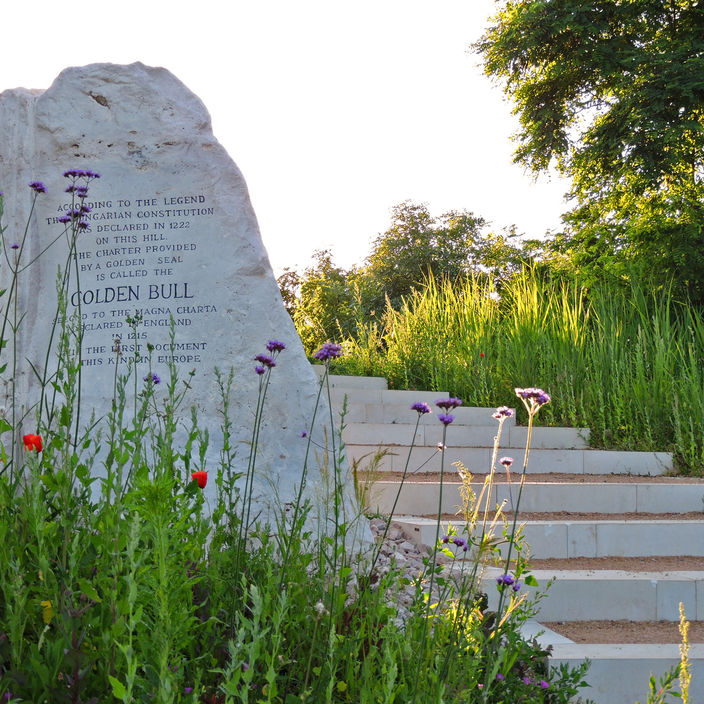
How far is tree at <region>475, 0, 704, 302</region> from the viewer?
1276 cm

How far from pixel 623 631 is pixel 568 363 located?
4.74m

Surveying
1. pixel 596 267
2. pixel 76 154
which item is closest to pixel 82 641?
pixel 76 154

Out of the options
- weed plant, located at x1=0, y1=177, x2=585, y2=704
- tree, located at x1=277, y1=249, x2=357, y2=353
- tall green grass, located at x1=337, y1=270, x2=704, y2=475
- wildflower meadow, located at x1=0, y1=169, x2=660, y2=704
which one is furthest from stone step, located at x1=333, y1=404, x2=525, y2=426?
tree, located at x1=277, y1=249, x2=357, y2=353

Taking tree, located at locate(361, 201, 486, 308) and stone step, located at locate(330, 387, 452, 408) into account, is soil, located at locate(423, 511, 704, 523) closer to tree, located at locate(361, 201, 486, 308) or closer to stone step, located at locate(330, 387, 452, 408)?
stone step, located at locate(330, 387, 452, 408)

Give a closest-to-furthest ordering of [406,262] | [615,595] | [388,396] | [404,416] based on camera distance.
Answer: [615,595] < [404,416] < [388,396] < [406,262]

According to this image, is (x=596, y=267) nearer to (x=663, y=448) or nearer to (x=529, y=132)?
(x=529, y=132)

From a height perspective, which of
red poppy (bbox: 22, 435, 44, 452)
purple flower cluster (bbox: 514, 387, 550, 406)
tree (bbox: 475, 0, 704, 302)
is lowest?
red poppy (bbox: 22, 435, 44, 452)

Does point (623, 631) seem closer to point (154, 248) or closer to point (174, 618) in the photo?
point (174, 618)

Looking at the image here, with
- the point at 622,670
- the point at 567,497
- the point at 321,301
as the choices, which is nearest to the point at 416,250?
the point at 321,301

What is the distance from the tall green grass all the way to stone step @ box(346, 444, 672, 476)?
1.23 ft

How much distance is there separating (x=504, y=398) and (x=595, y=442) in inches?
48.1

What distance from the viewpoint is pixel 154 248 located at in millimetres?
4445

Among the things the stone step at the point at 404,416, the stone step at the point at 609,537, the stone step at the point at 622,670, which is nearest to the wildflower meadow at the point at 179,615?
the stone step at the point at 622,670

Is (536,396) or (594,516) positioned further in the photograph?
(594,516)
